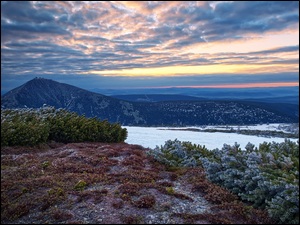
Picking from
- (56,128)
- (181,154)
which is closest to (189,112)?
(56,128)

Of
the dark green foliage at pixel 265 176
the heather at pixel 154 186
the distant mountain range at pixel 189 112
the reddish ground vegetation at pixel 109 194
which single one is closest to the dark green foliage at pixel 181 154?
the heather at pixel 154 186

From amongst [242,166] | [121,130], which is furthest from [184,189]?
[121,130]

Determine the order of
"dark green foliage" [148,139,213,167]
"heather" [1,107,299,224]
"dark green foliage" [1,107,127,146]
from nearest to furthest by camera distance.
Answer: "heather" [1,107,299,224]
"dark green foliage" [148,139,213,167]
"dark green foliage" [1,107,127,146]

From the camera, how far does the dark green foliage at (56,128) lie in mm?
13516

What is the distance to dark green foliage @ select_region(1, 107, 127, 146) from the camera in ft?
44.3

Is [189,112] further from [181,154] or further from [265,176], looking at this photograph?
[265,176]

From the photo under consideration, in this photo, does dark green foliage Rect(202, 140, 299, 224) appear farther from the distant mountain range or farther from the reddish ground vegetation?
the distant mountain range

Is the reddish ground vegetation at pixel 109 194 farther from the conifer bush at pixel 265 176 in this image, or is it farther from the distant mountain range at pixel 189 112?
the distant mountain range at pixel 189 112

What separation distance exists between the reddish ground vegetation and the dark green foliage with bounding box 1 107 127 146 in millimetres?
1912

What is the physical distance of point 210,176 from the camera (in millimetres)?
9109

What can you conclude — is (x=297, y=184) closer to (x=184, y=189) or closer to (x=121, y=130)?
(x=184, y=189)

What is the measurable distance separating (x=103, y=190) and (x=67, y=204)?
114 centimetres

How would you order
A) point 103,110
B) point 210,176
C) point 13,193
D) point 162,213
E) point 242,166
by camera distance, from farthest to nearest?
point 103,110
point 210,176
point 242,166
point 13,193
point 162,213

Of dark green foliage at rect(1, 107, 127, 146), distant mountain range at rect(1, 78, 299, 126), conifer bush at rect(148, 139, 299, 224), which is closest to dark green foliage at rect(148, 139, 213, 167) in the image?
conifer bush at rect(148, 139, 299, 224)
